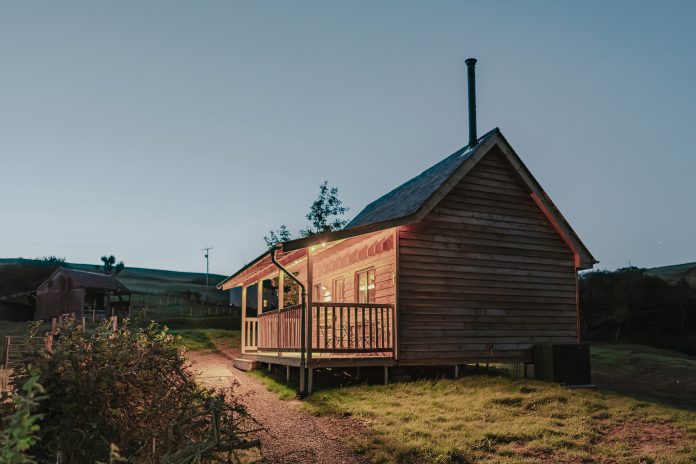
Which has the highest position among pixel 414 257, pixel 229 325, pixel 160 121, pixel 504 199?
pixel 160 121

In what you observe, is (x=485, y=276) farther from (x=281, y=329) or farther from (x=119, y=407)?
(x=119, y=407)

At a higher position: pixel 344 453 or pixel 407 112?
pixel 407 112

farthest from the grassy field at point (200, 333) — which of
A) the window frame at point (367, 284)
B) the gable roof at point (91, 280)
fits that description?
the window frame at point (367, 284)

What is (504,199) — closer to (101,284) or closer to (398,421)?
(398,421)

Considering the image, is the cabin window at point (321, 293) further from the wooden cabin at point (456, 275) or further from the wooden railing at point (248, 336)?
the wooden cabin at point (456, 275)

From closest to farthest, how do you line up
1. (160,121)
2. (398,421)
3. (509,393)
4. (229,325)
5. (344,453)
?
1. (344,453)
2. (398,421)
3. (509,393)
4. (160,121)
5. (229,325)

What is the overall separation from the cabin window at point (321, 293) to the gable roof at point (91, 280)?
103ft

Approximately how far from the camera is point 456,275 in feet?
48.3

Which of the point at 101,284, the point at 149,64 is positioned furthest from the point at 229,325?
the point at 149,64

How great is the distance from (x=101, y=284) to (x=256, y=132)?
31394mm

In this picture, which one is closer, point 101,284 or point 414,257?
point 414,257

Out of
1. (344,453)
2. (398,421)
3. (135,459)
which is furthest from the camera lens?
(398,421)

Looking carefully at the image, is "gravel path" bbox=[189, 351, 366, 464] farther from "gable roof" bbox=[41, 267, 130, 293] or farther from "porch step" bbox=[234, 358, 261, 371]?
"gable roof" bbox=[41, 267, 130, 293]

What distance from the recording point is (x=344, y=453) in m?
8.20
